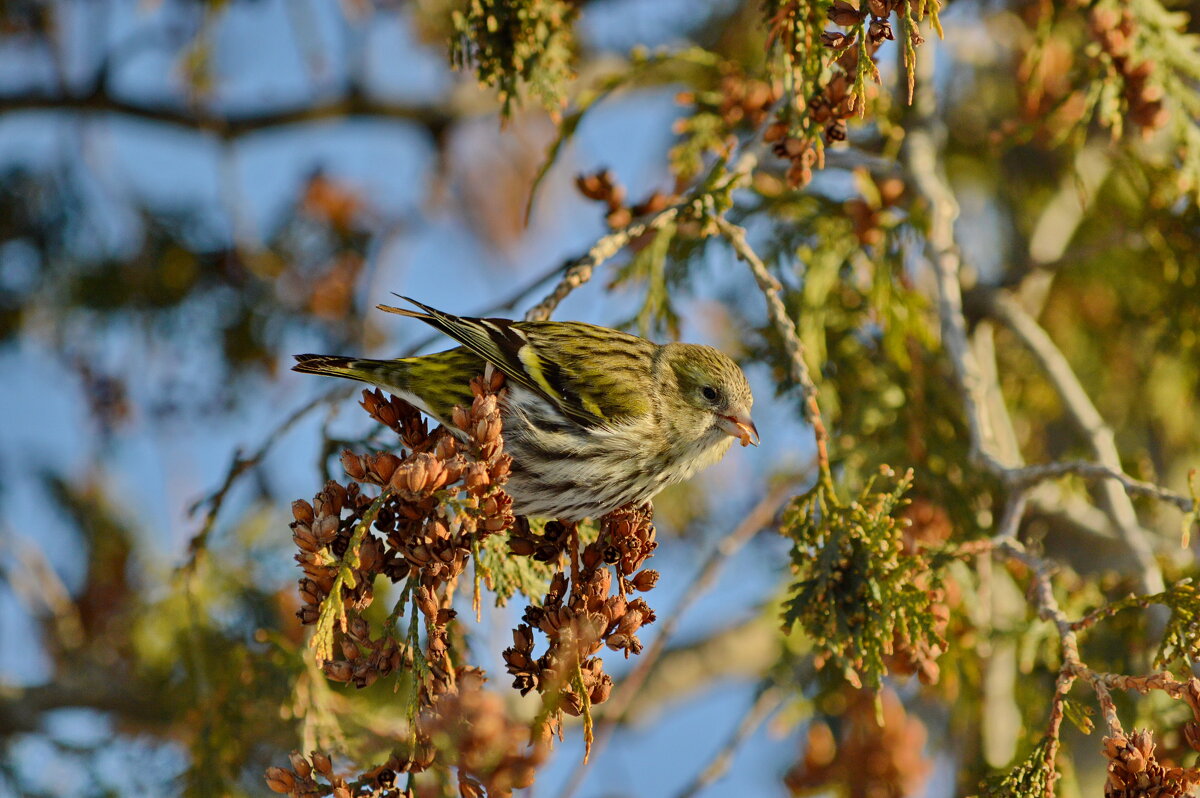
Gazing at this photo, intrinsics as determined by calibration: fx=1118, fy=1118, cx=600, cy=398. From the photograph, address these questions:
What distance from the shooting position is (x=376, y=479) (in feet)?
5.58

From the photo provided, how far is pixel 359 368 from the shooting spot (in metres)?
2.47

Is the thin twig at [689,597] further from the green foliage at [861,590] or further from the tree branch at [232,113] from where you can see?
the tree branch at [232,113]

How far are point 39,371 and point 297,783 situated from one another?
349cm

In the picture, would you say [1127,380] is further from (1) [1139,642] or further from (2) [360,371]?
(2) [360,371]

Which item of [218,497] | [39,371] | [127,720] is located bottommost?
[218,497]

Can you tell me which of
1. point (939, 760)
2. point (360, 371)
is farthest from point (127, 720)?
point (939, 760)

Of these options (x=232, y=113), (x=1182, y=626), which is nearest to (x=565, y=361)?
(x=1182, y=626)

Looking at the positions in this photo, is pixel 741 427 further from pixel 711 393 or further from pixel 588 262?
pixel 588 262

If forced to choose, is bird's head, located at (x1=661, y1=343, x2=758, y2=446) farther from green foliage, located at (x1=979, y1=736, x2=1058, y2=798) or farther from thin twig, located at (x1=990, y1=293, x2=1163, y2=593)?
green foliage, located at (x1=979, y1=736, x2=1058, y2=798)

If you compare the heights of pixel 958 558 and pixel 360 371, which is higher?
pixel 360 371

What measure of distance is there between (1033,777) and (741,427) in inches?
38.5

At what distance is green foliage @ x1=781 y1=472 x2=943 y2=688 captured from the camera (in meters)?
1.89

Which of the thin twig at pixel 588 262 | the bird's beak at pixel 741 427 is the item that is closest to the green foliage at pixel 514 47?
the thin twig at pixel 588 262

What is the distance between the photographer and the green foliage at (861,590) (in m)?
1.89
